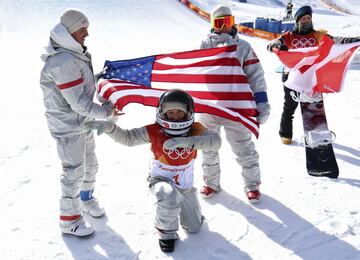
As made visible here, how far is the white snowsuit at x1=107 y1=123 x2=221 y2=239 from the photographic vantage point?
3.66 meters

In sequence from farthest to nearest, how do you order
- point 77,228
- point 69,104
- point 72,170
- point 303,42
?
point 303,42 → point 77,228 → point 72,170 → point 69,104

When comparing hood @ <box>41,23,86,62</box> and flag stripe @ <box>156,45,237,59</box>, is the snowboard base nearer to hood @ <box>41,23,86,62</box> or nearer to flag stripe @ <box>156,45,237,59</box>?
flag stripe @ <box>156,45,237,59</box>

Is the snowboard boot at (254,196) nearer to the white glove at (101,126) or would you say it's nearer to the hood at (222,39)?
the hood at (222,39)

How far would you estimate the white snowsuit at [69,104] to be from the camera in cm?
347

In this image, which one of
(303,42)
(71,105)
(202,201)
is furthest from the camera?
(303,42)

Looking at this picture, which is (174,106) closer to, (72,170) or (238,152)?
(72,170)

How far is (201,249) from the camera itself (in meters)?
3.80

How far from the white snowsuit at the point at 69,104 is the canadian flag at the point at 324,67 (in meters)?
2.70

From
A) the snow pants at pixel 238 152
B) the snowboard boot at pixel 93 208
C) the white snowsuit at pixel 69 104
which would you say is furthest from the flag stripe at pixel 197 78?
the snowboard boot at pixel 93 208

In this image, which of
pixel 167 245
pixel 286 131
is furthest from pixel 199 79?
pixel 286 131

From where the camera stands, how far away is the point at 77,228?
394cm

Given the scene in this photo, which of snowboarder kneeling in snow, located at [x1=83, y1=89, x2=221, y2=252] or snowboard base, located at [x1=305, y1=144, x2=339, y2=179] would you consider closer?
snowboarder kneeling in snow, located at [x1=83, y1=89, x2=221, y2=252]

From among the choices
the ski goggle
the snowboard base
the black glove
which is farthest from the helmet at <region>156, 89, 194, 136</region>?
the black glove

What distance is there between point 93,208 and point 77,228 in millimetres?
421
